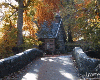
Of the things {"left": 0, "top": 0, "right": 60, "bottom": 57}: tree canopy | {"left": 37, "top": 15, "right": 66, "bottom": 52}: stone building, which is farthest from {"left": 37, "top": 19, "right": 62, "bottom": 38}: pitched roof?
{"left": 0, "top": 0, "right": 60, "bottom": 57}: tree canopy

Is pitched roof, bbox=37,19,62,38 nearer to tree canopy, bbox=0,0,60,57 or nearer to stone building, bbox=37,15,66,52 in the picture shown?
stone building, bbox=37,15,66,52

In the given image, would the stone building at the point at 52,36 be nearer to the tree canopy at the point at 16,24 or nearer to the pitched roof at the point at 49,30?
the pitched roof at the point at 49,30

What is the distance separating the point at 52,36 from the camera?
28.8m

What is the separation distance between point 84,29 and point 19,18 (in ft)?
29.2

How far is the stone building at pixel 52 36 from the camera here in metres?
29.2

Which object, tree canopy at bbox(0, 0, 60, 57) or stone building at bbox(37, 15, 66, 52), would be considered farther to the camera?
stone building at bbox(37, 15, 66, 52)

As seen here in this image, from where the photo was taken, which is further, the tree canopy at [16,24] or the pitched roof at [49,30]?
the pitched roof at [49,30]

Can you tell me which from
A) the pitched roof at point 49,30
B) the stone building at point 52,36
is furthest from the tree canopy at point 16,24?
the stone building at point 52,36

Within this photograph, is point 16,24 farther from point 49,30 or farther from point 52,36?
point 49,30

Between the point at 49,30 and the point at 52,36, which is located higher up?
the point at 49,30

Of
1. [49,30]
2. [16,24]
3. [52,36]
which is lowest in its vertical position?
[52,36]

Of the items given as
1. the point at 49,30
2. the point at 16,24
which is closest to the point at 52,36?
the point at 49,30

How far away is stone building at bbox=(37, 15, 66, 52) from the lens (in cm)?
2917

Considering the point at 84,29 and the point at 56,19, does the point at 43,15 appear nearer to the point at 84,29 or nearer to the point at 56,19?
the point at 56,19
